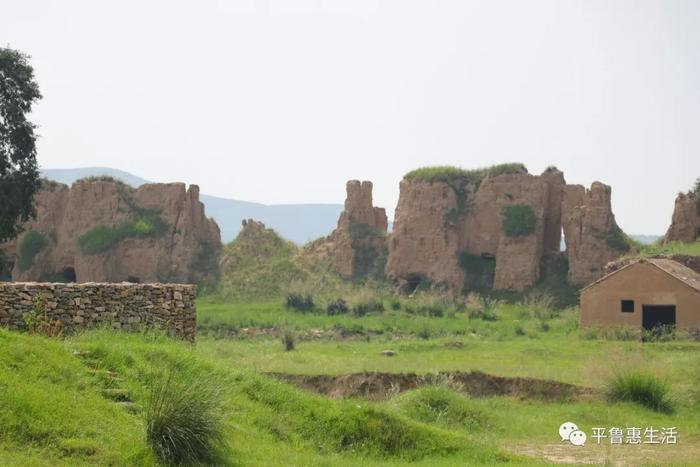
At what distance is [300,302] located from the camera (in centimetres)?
4688

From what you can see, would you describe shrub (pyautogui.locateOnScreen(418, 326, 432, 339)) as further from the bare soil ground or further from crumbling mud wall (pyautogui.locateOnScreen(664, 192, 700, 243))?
the bare soil ground

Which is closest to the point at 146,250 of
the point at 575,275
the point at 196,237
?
the point at 196,237

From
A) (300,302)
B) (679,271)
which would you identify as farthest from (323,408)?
(300,302)

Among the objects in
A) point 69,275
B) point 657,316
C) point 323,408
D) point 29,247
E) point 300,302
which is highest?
point 29,247

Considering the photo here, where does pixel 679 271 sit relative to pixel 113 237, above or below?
below

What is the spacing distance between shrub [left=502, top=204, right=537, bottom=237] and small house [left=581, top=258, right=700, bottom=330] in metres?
12.9

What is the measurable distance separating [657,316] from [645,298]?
0.90 meters

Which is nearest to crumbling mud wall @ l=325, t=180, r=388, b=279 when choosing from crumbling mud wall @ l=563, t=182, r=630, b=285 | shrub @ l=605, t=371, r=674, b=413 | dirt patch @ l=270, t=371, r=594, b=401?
crumbling mud wall @ l=563, t=182, r=630, b=285

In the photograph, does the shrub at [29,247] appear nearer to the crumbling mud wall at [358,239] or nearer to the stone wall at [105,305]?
the crumbling mud wall at [358,239]

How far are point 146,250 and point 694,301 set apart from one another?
27.8m

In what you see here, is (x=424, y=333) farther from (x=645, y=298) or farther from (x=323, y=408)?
(x=323, y=408)

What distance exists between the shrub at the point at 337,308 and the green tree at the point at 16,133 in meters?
14.2

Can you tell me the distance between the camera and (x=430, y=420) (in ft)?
62.4

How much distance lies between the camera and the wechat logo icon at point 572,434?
1795 cm
